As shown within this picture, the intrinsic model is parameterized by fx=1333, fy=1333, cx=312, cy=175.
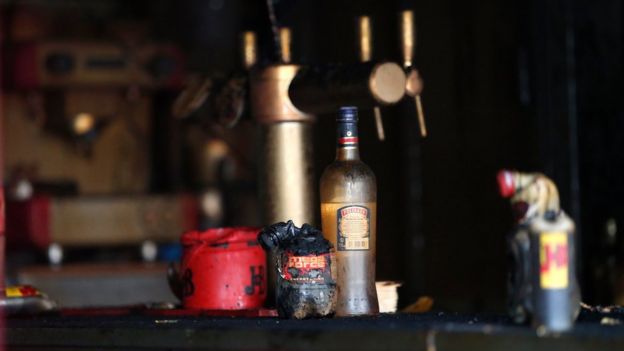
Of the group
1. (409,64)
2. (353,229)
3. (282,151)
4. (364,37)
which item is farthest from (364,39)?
(353,229)

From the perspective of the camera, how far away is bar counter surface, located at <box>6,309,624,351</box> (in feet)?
6.51

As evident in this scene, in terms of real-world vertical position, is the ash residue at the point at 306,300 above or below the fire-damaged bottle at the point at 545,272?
below

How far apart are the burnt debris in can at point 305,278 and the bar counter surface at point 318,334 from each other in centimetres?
5

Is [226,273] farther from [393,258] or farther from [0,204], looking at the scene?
[393,258]

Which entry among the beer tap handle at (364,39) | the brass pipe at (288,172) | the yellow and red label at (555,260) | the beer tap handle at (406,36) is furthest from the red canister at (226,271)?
the yellow and red label at (555,260)

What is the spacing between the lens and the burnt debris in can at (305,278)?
2.48 meters

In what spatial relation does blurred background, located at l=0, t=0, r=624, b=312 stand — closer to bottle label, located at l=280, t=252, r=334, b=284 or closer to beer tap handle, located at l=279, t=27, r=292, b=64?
beer tap handle, located at l=279, t=27, r=292, b=64

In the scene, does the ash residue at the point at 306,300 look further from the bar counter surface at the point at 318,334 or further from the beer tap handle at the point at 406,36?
the beer tap handle at the point at 406,36

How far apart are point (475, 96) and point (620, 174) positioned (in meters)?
0.62

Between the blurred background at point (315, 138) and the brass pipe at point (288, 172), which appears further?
the blurred background at point (315, 138)

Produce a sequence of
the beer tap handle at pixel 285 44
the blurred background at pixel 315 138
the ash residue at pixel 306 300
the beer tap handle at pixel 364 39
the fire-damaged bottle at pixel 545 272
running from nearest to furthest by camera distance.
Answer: the fire-damaged bottle at pixel 545 272 < the ash residue at pixel 306 300 < the beer tap handle at pixel 364 39 < the beer tap handle at pixel 285 44 < the blurred background at pixel 315 138

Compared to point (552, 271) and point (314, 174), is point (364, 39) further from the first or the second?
point (552, 271)

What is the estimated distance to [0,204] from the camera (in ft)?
9.27

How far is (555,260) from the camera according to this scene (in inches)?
83.0
